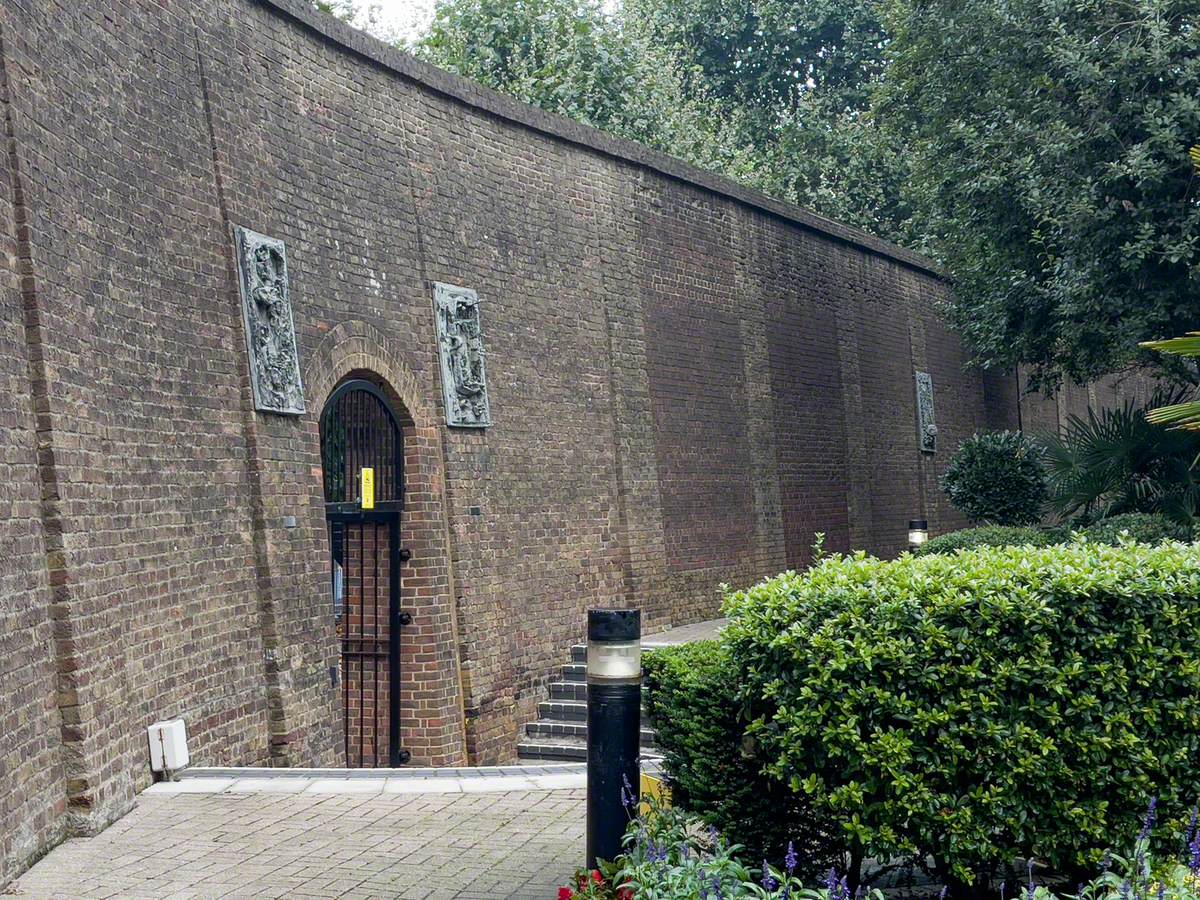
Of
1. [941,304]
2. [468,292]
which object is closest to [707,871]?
[468,292]

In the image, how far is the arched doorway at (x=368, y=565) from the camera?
11.5 meters

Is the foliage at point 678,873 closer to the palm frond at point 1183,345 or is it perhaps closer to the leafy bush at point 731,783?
→ the leafy bush at point 731,783

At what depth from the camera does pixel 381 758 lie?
37.8 ft

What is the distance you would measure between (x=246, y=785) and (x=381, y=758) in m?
3.53

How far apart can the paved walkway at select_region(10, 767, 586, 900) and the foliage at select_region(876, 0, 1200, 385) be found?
9923mm

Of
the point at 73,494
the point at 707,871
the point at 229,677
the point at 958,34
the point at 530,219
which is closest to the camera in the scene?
the point at 707,871

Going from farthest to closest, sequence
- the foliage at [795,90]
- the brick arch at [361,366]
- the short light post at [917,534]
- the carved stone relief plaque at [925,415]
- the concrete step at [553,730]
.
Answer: the foliage at [795,90] < the carved stone relief plaque at [925,415] < the short light post at [917,534] < the concrete step at [553,730] < the brick arch at [361,366]

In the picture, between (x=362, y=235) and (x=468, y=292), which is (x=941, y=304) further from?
(x=362, y=235)

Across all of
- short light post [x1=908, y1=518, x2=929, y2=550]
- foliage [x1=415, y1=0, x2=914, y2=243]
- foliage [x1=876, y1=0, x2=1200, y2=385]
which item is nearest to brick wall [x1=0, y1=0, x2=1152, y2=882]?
short light post [x1=908, y1=518, x2=929, y2=550]

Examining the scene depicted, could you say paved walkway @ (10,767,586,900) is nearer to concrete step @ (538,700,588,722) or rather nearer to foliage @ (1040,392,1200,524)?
concrete step @ (538,700,588,722)

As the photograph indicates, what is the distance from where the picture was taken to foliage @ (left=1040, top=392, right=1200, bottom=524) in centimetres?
1394

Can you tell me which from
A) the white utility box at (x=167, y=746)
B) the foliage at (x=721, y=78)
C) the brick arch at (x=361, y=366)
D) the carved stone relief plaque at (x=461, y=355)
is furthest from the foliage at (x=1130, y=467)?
the foliage at (x=721, y=78)

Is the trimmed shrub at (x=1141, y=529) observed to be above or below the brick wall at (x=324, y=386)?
below

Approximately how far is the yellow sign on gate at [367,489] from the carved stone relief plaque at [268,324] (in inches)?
63.7
